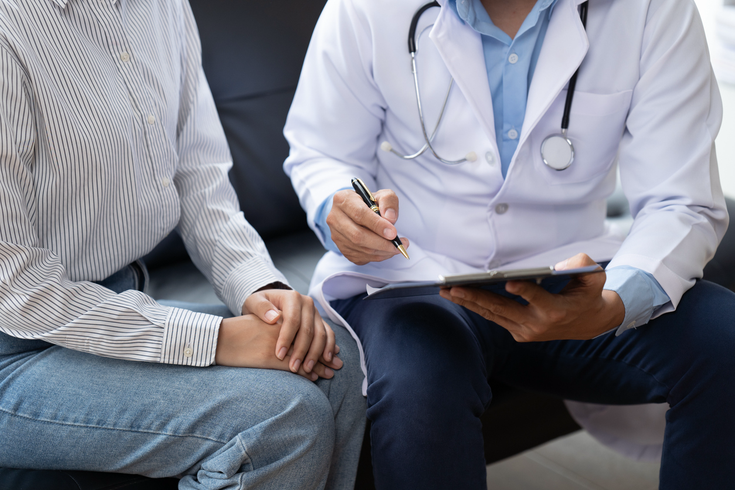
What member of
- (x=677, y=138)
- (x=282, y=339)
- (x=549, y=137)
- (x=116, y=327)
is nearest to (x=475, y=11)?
(x=549, y=137)

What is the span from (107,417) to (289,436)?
25 centimetres

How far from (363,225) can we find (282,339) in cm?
21

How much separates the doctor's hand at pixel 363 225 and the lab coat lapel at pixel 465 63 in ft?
0.74

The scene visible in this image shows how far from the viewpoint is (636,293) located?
3.04ft

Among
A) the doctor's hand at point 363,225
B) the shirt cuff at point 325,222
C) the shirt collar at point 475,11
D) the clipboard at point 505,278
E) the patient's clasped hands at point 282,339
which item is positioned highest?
the shirt collar at point 475,11

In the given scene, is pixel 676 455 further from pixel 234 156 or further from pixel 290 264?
pixel 234 156

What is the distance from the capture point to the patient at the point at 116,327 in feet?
2.80

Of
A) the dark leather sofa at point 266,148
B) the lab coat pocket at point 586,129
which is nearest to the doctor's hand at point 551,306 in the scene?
the lab coat pocket at point 586,129

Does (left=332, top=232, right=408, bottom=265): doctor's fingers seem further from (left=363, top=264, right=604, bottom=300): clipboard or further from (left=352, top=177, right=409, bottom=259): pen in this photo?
(left=363, top=264, right=604, bottom=300): clipboard

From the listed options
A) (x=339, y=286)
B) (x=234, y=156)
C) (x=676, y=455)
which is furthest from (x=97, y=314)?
(x=676, y=455)

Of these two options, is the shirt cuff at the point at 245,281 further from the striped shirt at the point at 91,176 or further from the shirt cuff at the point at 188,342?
the shirt cuff at the point at 188,342

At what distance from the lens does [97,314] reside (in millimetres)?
897

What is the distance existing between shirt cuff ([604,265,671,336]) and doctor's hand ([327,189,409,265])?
1.05ft

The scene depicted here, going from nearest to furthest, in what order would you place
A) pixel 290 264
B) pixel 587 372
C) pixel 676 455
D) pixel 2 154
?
pixel 2 154 → pixel 676 455 → pixel 587 372 → pixel 290 264
